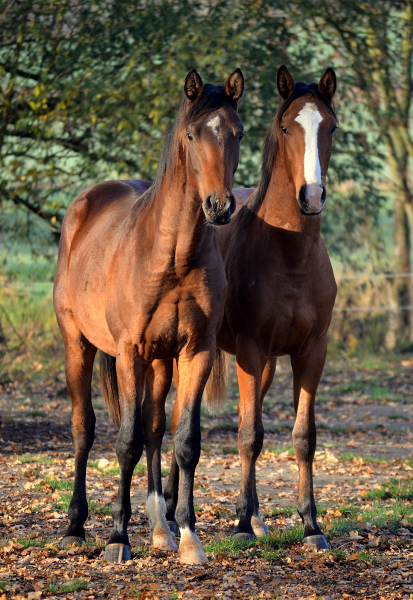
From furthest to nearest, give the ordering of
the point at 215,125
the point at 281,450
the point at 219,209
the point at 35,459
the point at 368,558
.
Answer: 1. the point at 281,450
2. the point at 35,459
3. the point at 368,558
4. the point at 215,125
5. the point at 219,209

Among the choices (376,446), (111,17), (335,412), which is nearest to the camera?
(376,446)

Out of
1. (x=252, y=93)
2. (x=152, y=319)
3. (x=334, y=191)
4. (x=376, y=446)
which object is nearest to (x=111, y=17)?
(x=252, y=93)

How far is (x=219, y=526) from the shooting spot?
16.4ft

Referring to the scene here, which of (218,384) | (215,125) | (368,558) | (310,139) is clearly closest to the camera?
(215,125)

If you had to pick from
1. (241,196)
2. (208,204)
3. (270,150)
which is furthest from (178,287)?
(241,196)

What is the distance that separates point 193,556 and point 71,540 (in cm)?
89

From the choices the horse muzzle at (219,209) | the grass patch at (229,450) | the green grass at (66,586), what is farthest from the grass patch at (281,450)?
the horse muzzle at (219,209)

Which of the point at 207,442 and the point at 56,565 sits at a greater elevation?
the point at 56,565

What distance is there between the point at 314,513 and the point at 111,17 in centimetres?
882

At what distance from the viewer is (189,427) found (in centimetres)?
422

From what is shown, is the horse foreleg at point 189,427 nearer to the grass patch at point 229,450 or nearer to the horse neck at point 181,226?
the horse neck at point 181,226

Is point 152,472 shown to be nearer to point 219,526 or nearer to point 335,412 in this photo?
point 219,526

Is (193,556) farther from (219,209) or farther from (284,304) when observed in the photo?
(219,209)

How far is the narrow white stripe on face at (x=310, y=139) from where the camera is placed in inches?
166
